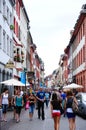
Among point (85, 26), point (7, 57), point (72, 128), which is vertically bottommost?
point (72, 128)

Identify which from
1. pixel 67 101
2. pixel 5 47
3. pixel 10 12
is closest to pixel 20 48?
pixel 10 12

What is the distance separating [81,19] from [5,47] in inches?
539

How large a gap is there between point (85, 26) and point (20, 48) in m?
7.28

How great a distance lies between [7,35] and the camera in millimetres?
41656

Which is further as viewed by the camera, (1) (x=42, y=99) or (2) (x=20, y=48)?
(2) (x=20, y=48)

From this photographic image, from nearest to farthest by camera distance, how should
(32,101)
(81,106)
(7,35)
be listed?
(32,101) < (81,106) < (7,35)

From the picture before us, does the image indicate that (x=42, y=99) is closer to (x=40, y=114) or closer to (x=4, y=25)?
(x=40, y=114)

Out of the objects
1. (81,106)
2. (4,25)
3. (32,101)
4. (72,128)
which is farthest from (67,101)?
(4,25)

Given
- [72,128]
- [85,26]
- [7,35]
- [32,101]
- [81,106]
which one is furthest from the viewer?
[85,26]

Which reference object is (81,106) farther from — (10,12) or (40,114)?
(10,12)

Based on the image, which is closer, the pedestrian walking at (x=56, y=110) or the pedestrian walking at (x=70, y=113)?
the pedestrian walking at (x=70, y=113)

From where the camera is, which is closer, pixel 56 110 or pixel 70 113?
pixel 70 113

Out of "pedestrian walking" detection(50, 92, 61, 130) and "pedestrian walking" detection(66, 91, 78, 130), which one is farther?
"pedestrian walking" detection(50, 92, 61, 130)

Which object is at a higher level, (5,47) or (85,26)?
(85,26)
